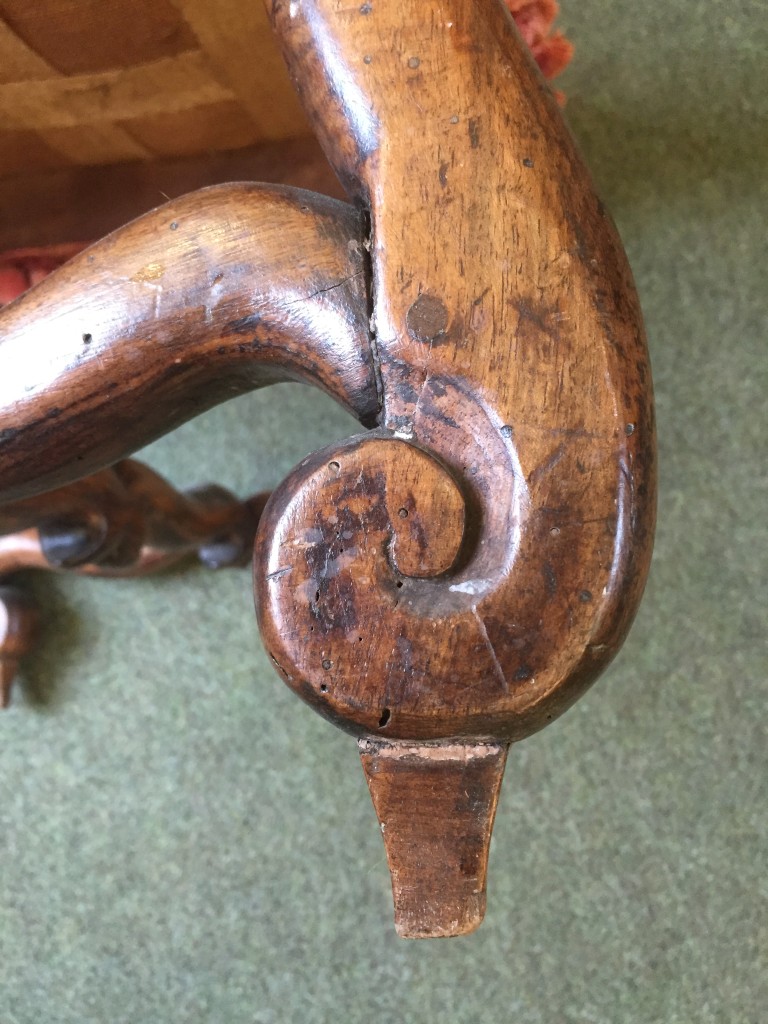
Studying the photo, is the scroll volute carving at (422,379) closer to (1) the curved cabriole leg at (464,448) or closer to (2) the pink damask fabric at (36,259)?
(1) the curved cabriole leg at (464,448)

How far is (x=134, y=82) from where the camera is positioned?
478mm

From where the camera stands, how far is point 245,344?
0.34 m

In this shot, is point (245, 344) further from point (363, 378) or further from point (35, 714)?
point (35, 714)

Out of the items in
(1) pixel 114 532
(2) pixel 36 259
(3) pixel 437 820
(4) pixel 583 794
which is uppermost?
(2) pixel 36 259

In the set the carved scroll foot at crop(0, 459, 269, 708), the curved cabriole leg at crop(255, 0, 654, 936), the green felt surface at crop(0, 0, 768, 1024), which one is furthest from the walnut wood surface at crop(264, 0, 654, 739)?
the green felt surface at crop(0, 0, 768, 1024)

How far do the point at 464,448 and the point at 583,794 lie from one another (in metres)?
0.75

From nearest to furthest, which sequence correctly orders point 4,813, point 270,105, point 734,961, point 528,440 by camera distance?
point 528,440, point 270,105, point 734,961, point 4,813

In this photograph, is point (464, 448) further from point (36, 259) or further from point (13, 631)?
point (13, 631)

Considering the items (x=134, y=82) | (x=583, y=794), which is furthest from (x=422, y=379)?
(x=583, y=794)

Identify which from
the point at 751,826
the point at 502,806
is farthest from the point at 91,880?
the point at 751,826

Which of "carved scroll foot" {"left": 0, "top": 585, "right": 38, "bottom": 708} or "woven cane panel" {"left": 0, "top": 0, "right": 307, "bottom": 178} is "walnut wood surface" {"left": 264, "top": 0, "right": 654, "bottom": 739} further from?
"carved scroll foot" {"left": 0, "top": 585, "right": 38, "bottom": 708}

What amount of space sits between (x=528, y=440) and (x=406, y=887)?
0.63 feet

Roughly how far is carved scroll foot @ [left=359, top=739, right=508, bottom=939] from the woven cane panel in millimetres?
393

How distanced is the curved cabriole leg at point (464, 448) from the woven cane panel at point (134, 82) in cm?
17
